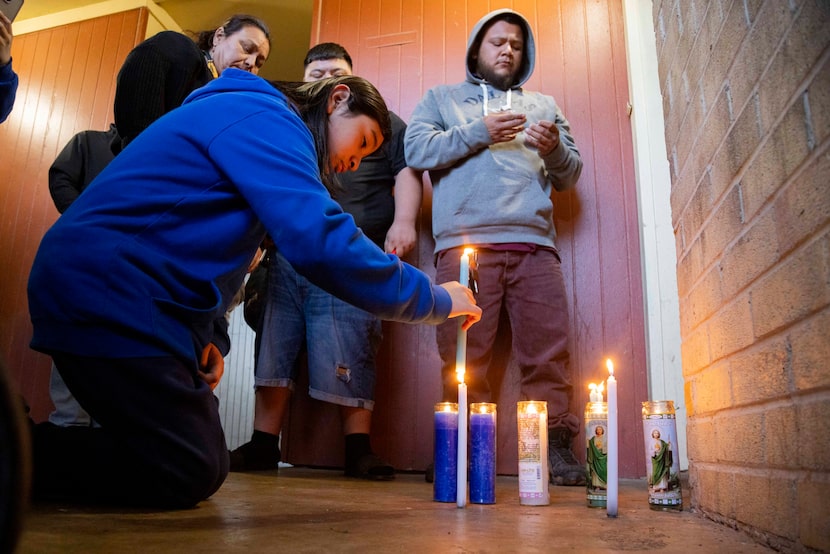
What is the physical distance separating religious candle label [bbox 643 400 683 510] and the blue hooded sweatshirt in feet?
1.61

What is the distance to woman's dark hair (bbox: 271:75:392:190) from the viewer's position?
1274 millimetres

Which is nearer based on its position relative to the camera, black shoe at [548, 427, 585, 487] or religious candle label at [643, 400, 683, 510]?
religious candle label at [643, 400, 683, 510]

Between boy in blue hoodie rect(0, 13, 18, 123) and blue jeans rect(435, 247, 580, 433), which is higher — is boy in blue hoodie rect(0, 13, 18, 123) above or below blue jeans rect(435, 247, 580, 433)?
above

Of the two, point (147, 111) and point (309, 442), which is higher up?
point (147, 111)

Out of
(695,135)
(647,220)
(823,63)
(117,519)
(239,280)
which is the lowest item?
(117,519)

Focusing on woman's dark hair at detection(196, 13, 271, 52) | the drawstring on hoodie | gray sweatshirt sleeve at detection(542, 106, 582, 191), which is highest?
woman's dark hair at detection(196, 13, 271, 52)

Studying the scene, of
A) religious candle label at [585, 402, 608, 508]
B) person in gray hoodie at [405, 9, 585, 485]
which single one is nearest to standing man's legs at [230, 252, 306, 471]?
person in gray hoodie at [405, 9, 585, 485]

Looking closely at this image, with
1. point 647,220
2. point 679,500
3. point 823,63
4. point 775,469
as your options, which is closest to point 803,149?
point 823,63

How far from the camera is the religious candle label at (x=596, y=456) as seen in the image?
1241mm

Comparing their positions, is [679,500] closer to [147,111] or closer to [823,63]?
[823,63]

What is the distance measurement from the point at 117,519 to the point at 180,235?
0.43 metres

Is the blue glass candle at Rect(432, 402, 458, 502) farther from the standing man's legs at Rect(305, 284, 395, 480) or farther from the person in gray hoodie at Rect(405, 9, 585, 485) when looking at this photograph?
the standing man's legs at Rect(305, 284, 395, 480)

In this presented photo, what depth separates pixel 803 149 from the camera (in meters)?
0.70

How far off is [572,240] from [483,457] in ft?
3.80
